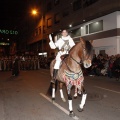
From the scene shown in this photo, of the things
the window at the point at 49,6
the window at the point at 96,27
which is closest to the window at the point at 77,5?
the window at the point at 96,27

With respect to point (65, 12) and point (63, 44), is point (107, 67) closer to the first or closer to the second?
point (63, 44)

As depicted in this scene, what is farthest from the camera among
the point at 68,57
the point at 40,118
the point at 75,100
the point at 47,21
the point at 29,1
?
the point at 29,1

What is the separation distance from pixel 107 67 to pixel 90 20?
1210cm

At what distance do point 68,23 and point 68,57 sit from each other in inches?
1163

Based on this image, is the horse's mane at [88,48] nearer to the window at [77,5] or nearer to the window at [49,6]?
the window at [77,5]

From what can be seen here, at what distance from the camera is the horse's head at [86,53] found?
256 inches

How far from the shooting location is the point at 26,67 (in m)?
33.0

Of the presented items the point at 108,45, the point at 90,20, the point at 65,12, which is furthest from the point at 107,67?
the point at 65,12

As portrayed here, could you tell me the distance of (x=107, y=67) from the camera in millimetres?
19125

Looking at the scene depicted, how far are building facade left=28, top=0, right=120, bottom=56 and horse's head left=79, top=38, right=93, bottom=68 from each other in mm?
17694

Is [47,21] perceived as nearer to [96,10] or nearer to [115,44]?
[96,10]

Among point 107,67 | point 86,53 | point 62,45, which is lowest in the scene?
point 107,67

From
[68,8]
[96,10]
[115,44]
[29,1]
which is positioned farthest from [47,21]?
[115,44]

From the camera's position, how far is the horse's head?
21.3 ft
